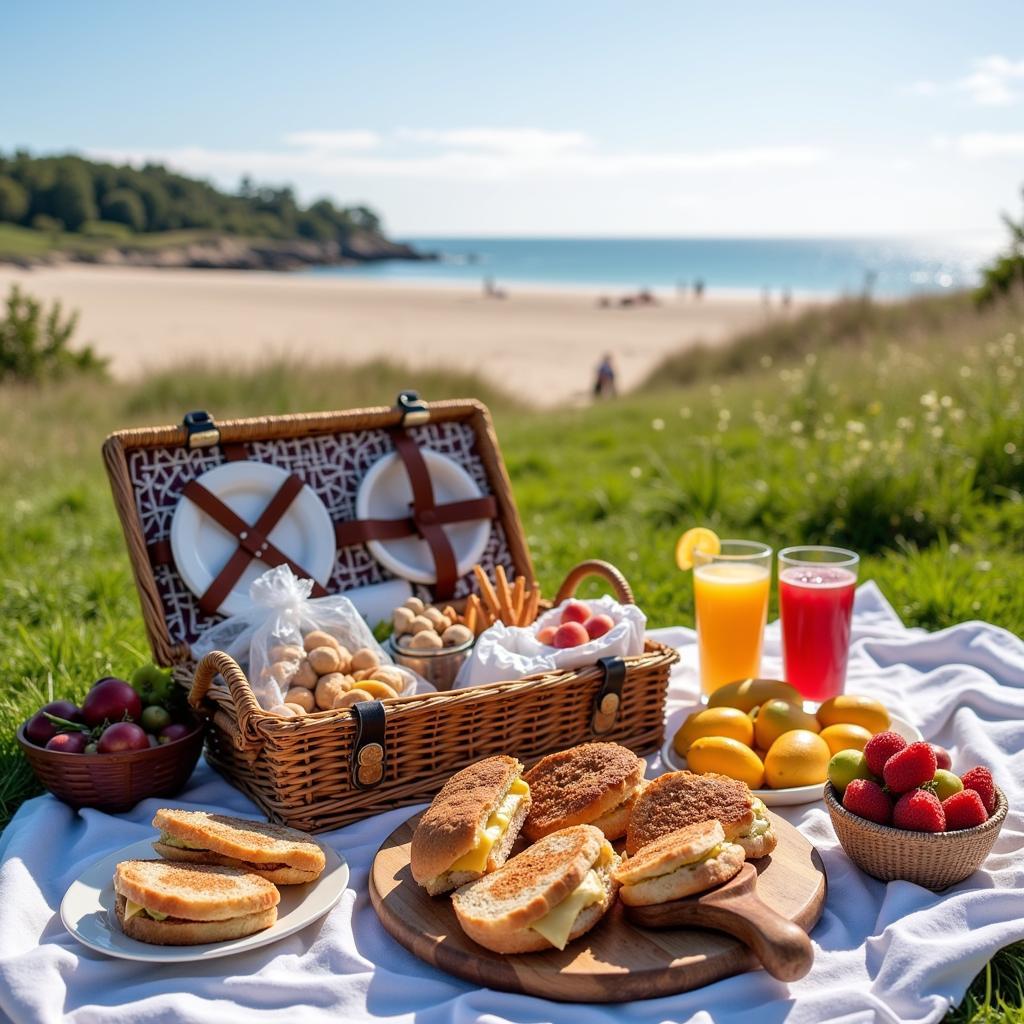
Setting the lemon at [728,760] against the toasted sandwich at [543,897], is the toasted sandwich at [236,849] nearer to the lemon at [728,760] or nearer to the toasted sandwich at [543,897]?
the toasted sandwich at [543,897]

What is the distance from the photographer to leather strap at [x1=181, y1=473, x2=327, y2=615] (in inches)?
126

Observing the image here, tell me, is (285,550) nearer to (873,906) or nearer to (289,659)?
(289,659)

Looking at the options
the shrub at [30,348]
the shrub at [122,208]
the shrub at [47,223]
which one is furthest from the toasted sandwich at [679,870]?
the shrub at [122,208]

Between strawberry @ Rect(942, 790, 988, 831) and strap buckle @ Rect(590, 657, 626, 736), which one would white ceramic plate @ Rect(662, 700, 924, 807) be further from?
strawberry @ Rect(942, 790, 988, 831)

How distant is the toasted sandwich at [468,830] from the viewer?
1.97 m

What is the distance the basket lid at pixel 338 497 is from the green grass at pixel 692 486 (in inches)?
22.9

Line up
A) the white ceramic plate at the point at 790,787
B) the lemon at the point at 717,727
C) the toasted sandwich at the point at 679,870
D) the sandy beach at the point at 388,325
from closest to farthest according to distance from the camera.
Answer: the toasted sandwich at the point at 679,870, the white ceramic plate at the point at 790,787, the lemon at the point at 717,727, the sandy beach at the point at 388,325

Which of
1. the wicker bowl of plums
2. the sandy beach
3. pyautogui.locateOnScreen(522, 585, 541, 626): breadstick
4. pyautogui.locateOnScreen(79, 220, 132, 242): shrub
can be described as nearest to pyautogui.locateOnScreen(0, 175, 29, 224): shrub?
pyautogui.locateOnScreen(79, 220, 132, 242): shrub

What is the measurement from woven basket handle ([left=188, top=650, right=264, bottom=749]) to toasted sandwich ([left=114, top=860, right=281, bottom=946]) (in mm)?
411

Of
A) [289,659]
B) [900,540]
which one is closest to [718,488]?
[900,540]

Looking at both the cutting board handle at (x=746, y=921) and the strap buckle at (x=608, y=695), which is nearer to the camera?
the cutting board handle at (x=746, y=921)

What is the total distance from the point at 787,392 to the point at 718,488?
120 inches

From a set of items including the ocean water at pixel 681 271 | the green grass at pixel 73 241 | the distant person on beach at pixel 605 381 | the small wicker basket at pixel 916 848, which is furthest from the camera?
the ocean water at pixel 681 271

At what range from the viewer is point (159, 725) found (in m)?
2.73
